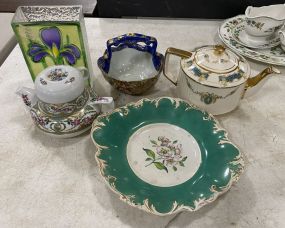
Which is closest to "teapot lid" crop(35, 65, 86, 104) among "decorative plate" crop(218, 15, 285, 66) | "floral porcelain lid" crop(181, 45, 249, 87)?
"floral porcelain lid" crop(181, 45, 249, 87)

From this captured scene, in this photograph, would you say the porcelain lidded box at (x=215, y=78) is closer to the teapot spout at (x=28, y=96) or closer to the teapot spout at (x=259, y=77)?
the teapot spout at (x=259, y=77)

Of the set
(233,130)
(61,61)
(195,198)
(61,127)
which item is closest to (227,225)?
(195,198)

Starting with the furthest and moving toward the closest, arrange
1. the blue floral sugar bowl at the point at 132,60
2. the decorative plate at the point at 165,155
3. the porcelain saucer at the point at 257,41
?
the porcelain saucer at the point at 257,41, the blue floral sugar bowl at the point at 132,60, the decorative plate at the point at 165,155

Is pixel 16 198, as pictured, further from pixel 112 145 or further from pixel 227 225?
pixel 227 225

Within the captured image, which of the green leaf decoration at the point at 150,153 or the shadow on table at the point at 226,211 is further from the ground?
the green leaf decoration at the point at 150,153

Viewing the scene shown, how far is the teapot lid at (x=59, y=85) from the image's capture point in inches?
18.2

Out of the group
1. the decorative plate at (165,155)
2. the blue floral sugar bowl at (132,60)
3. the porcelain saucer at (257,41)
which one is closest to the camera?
the decorative plate at (165,155)

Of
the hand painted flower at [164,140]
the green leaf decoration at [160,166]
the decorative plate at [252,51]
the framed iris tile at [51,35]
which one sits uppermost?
the framed iris tile at [51,35]

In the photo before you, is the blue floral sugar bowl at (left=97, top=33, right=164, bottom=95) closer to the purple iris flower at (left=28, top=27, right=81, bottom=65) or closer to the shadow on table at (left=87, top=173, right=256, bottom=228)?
the purple iris flower at (left=28, top=27, right=81, bottom=65)

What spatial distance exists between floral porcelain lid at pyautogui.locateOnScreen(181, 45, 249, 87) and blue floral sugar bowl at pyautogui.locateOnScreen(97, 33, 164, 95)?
3.3 inches

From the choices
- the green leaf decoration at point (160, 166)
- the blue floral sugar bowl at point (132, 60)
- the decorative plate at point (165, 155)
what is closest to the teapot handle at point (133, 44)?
the blue floral sugar bowl at point (132, 60)

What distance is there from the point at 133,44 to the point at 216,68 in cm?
21

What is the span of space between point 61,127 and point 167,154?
0.65 feet

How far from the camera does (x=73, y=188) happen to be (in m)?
0.47
